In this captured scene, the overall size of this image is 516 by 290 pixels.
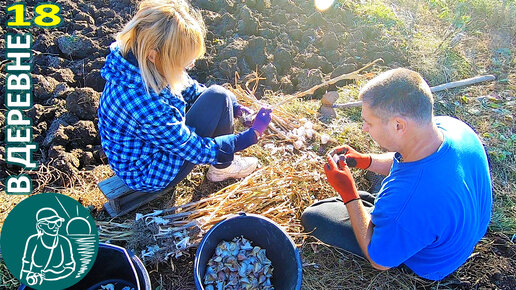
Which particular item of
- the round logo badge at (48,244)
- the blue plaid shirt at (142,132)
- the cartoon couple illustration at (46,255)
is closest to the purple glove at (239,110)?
the blue plaid shirt at (142,132)

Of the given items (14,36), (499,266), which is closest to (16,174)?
(14,36)

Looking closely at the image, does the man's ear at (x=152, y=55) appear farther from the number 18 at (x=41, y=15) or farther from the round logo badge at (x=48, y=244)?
the number 18 at (x=41, y=15)

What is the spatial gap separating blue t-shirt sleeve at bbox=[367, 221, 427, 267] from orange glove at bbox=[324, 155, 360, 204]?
0.87ft

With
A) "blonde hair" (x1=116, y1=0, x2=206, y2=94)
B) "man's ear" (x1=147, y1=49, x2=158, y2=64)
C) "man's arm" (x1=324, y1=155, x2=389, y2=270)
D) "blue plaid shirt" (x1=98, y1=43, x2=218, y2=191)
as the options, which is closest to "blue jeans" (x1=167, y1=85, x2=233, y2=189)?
"blue plaid shirt" (x1=98, y1=43, x2=218, y2=191)

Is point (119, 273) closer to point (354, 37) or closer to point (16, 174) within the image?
point (16, 174)

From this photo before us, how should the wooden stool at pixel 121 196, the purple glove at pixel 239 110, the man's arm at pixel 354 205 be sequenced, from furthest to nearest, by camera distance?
the purple glove at pixel 239 110 < the wooden stool at pixel 121 196 < the man's arm at pixel 354 205

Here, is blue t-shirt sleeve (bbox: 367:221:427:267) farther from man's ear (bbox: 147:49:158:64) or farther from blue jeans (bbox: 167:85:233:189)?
man's ear (bbox: 147:49:158:64)

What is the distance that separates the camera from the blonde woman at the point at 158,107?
6.68ft

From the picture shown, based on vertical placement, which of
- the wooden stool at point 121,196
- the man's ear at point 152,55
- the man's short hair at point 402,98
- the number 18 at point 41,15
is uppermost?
the man's short hair at point 402,98

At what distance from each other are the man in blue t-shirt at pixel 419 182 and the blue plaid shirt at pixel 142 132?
106 centimetres

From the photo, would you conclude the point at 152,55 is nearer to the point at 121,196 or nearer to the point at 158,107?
the point at 158,107

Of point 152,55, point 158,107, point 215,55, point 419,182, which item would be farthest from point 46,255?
point 215,55

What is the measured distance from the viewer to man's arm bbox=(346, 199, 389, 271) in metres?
2.09

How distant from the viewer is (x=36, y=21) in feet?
13.6
